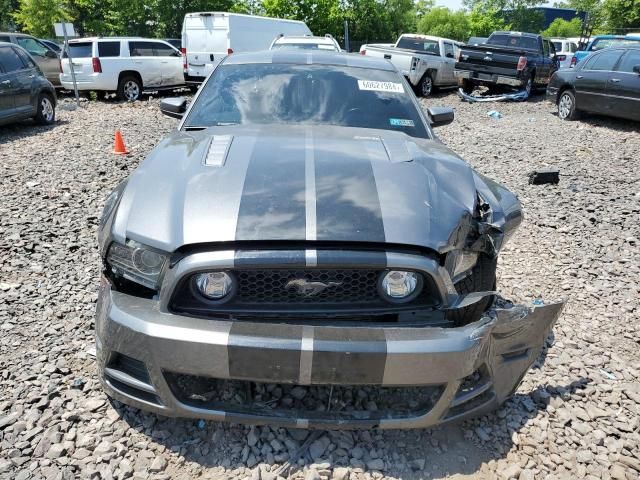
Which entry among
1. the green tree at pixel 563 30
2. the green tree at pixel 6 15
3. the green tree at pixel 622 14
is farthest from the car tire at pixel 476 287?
the green tree at pixel 563 30

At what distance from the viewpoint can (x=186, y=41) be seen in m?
14.4

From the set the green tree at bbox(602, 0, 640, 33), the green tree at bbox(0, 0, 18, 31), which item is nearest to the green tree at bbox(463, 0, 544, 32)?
the green tree at bbox(602, 0, 640, 33)

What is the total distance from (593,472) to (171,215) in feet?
7.06

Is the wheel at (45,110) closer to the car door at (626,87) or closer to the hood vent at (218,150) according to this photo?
the hood vent at (218,150)

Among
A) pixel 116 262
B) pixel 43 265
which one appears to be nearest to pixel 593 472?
pixel 116 262

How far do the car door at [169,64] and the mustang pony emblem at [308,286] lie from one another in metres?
14.3

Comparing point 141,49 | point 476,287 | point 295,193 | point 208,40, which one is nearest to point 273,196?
point 295,193

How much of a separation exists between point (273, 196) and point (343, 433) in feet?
3.77

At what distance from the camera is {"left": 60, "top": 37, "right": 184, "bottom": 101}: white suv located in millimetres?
13184

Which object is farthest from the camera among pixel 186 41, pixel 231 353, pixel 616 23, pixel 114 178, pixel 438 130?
pixel 616 23

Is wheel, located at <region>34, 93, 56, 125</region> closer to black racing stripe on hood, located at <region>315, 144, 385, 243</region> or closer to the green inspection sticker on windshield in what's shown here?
the green inspection sticker on windshield

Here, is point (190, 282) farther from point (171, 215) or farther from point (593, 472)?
point (593, 472)

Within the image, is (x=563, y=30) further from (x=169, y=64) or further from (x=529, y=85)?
(x=169, y=64)

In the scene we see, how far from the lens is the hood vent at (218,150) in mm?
2439
